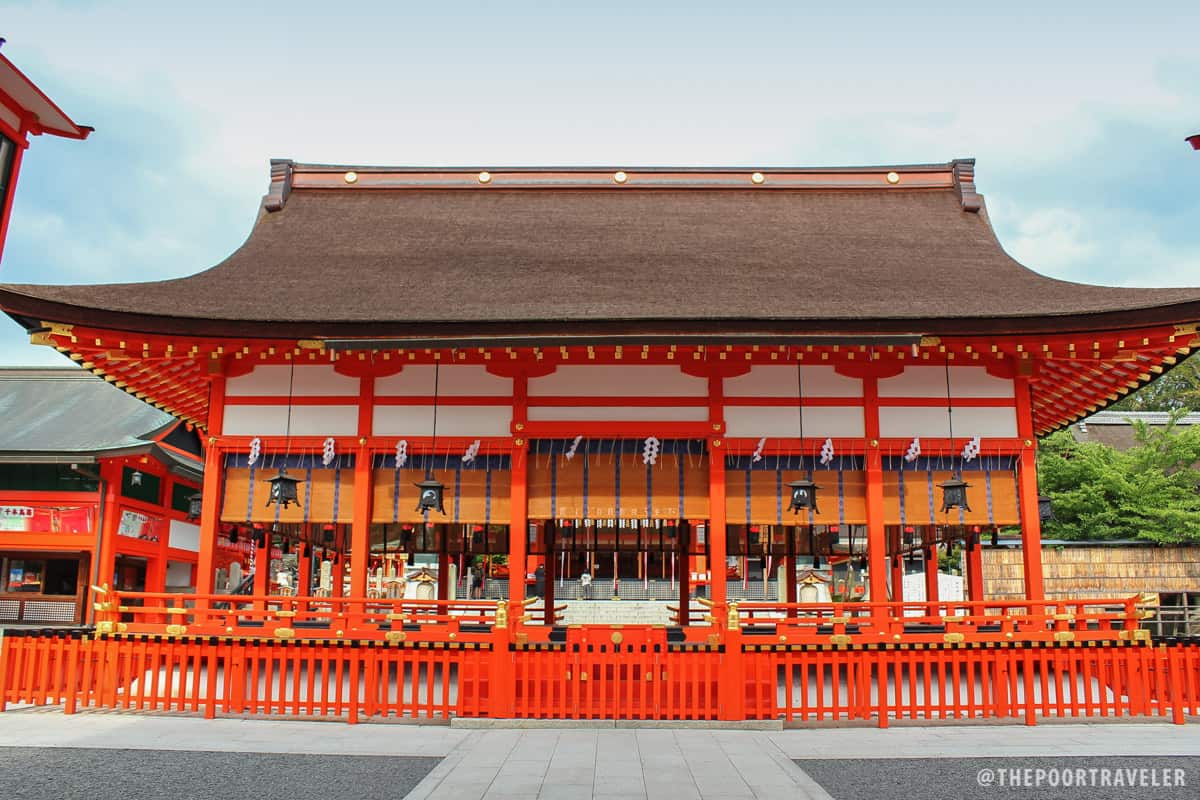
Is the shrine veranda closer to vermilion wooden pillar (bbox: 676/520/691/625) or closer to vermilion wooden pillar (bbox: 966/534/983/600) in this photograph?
vermilion wooden pillar (bbox: 966/534/983/600)

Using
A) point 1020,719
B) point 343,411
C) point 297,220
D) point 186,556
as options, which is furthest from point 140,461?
point 1020,719

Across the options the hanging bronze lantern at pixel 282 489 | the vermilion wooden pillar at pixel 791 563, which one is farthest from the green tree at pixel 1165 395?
the hanging bronze lantern at pixel 282 489

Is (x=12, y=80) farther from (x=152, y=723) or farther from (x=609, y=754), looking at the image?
(x=609, y=754)

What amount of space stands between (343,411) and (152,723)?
4114mm

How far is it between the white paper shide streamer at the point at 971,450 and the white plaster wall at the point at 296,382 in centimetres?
768

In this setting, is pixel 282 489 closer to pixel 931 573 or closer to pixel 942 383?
pixel 942 383

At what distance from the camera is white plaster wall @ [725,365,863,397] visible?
11297 millimetres

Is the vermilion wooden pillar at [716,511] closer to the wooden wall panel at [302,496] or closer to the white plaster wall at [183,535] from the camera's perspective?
the wooden wall panel at [302,496]

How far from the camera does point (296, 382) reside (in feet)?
37.7

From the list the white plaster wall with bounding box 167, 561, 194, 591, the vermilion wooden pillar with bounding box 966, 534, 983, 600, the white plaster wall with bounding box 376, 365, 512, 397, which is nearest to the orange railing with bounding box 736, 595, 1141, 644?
the vermilion wooden pillar with bounding box 966, 534, 983, 600

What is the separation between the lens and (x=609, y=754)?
7.68 meters

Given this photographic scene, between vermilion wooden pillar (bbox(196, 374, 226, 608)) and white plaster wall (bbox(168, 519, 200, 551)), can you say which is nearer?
vermilion wooden pillar (bbox(196, 374, 226, 608))

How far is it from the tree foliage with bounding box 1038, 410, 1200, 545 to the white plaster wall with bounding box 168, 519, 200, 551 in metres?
22.2

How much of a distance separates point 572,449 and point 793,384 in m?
2.95
